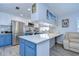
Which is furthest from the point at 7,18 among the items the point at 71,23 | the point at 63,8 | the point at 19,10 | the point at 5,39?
the point at 71,23

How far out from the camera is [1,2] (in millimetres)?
1517

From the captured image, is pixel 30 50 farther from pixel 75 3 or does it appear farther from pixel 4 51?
pixel 75 3

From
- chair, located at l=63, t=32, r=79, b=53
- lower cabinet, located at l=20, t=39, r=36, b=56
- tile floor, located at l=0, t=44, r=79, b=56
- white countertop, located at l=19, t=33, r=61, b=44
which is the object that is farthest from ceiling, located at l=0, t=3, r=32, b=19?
chair, located at l=63, t=32, r=79, b=53

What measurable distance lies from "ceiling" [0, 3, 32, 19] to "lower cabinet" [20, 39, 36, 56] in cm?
47

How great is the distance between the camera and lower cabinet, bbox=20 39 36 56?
142 centimetres

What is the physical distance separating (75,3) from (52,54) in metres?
0.97

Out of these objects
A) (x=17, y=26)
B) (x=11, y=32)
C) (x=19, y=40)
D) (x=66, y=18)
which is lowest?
(x=19, y=40)

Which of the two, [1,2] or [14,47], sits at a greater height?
[1,2]

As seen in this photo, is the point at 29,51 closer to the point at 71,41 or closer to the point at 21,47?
the point at 21,47

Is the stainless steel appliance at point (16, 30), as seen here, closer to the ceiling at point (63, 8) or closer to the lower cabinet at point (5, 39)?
the lower cabinet at point (5, 39)

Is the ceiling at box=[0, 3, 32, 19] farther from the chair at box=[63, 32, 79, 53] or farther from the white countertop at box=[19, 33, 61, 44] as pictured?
the chair at box=[63, 32, 79, 53]

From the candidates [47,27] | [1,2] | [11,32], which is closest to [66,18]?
[47,27]

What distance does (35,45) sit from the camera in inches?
54.9

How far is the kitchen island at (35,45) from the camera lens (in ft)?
4.63
